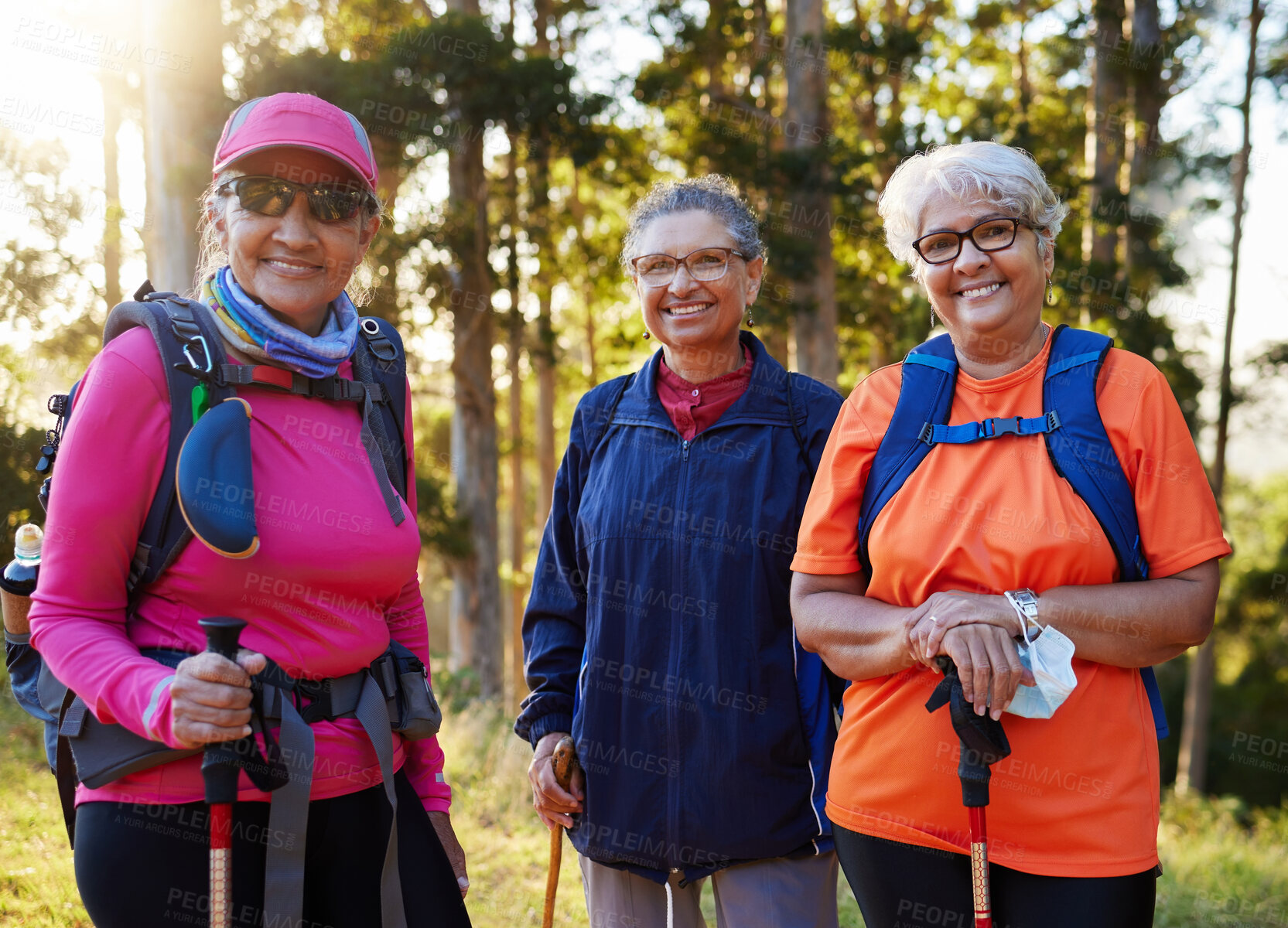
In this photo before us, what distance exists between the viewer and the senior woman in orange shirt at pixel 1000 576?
1.95 metres

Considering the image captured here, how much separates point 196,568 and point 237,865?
56 cm

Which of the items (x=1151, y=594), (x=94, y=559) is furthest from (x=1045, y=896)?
(x=94, y=559)

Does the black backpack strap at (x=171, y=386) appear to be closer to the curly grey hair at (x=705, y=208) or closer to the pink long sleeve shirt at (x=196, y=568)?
the pink long sleeve shirt at (x=196, y=568)

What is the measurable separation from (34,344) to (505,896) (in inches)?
382

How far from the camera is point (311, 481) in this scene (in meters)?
2.07

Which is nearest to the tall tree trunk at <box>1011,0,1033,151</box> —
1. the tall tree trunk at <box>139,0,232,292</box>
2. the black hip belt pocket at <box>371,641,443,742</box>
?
the tall tree trunk at <box>139,0,232,292</box>

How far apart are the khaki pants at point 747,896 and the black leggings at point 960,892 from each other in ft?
1.06

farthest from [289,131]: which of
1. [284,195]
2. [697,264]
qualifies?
[697,264]

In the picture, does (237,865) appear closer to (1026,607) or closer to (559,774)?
(559,774)

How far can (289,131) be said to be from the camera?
210cm

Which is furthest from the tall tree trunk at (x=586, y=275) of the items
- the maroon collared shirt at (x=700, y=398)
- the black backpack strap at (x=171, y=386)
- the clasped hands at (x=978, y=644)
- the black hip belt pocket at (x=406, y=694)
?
the clasped hands at (x=978, y=644)

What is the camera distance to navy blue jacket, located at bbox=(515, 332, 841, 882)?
8.37 ft

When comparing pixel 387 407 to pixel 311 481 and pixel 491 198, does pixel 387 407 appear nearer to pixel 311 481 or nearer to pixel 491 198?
pixel 311 481

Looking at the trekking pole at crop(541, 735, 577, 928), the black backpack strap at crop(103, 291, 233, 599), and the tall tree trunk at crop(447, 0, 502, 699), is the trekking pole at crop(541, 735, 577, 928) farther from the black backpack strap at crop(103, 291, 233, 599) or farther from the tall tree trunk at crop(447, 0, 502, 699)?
the tall tree trunk at crop(447, 0, 502, 699)
